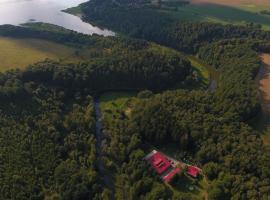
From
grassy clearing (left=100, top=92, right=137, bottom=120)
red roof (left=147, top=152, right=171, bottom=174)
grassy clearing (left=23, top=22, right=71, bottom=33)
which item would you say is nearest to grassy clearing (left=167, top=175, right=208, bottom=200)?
red roof (left=147, top=152, right=171, bottom=174)

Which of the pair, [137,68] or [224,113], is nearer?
[224,113]

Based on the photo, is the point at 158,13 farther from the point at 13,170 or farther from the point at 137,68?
the point at 13,170

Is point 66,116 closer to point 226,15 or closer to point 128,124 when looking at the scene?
point 128,124

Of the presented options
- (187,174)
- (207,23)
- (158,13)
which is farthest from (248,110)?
(158,13)

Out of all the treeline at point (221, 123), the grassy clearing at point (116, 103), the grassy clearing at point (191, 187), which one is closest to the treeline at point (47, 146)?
the grassy clearing at point (116, 103)

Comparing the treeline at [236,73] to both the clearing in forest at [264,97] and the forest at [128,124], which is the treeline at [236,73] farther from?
the clearing in forest at [264,97]

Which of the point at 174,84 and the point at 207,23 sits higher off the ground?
the point at 207,23

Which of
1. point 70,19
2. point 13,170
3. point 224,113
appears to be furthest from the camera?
point 70,19

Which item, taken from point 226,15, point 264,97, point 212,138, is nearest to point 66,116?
point 212,138
